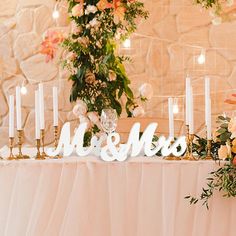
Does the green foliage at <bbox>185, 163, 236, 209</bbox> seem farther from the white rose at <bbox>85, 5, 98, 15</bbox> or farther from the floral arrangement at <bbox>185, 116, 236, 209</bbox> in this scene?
the white rose at <bbox>85, 5, 98, 15</bbox>

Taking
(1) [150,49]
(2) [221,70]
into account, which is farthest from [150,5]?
(2) [221,70]

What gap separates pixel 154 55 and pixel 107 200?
2.50 meters

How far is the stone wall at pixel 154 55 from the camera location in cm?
419

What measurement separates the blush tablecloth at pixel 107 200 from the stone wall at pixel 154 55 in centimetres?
229

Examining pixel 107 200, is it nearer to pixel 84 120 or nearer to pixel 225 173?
pixel 225 173

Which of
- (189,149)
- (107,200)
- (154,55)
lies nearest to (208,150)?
(189,149)

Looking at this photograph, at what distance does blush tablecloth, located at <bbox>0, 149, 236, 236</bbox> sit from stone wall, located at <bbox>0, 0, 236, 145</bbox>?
2290 mm

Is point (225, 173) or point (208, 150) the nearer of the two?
point (225, 173)

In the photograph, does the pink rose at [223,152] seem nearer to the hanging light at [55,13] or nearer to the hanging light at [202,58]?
the hanging light at [202,58]

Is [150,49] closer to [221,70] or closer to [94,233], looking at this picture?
[221,70]

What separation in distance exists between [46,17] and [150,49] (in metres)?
0.86

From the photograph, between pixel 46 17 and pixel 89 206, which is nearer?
pixel 89 206

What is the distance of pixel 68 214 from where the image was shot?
1929 millimetres

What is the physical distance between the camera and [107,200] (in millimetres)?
1925
